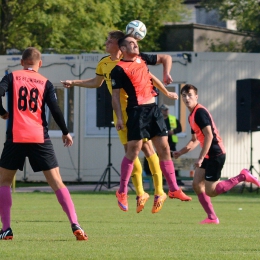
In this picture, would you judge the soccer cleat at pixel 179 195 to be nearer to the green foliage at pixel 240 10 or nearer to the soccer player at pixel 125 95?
the soccer player at pixel 125 95

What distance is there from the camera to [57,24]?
27.9m

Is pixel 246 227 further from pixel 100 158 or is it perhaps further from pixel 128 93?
pixel 100 158

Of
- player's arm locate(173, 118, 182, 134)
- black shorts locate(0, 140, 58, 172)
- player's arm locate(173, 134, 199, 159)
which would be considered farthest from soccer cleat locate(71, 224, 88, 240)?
player's arm locate(173, 118, 182, 134)

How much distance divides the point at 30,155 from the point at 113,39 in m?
2.83

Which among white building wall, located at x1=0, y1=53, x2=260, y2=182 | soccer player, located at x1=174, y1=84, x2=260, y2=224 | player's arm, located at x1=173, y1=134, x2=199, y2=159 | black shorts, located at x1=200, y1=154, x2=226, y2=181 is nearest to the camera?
soccer player, located at x1=174, y1=84, x2=260, y2=224

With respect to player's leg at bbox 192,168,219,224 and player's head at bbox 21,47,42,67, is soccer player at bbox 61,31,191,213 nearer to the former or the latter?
player's leg at bbox 192,168,219,224

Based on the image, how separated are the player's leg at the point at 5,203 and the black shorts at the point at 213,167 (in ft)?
13.1

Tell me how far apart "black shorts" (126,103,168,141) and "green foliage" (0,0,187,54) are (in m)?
16.8

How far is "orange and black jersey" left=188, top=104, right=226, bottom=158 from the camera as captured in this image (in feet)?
40.2

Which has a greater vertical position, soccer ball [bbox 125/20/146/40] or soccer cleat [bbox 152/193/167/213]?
soccer ball [bbox 125/20/146/40]

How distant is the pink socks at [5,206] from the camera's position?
371 inches

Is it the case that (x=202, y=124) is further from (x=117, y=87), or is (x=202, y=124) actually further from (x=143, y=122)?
(x=117, y=87)

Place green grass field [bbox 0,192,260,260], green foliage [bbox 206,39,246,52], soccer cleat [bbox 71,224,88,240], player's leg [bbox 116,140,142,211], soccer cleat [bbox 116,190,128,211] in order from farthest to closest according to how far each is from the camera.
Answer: green foliage [bbox 206,39,246,52]
soccer cleat [bbox 116,190,128,211]
player's leg [bbox 116,140,142,211]
soccer cleat [bbox 71,224,88,240]
green grass field [bbox 0,192,260,260]

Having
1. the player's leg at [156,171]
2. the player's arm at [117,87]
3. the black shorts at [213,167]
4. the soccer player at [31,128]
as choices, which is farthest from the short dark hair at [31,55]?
the black shorts at [213,167]
